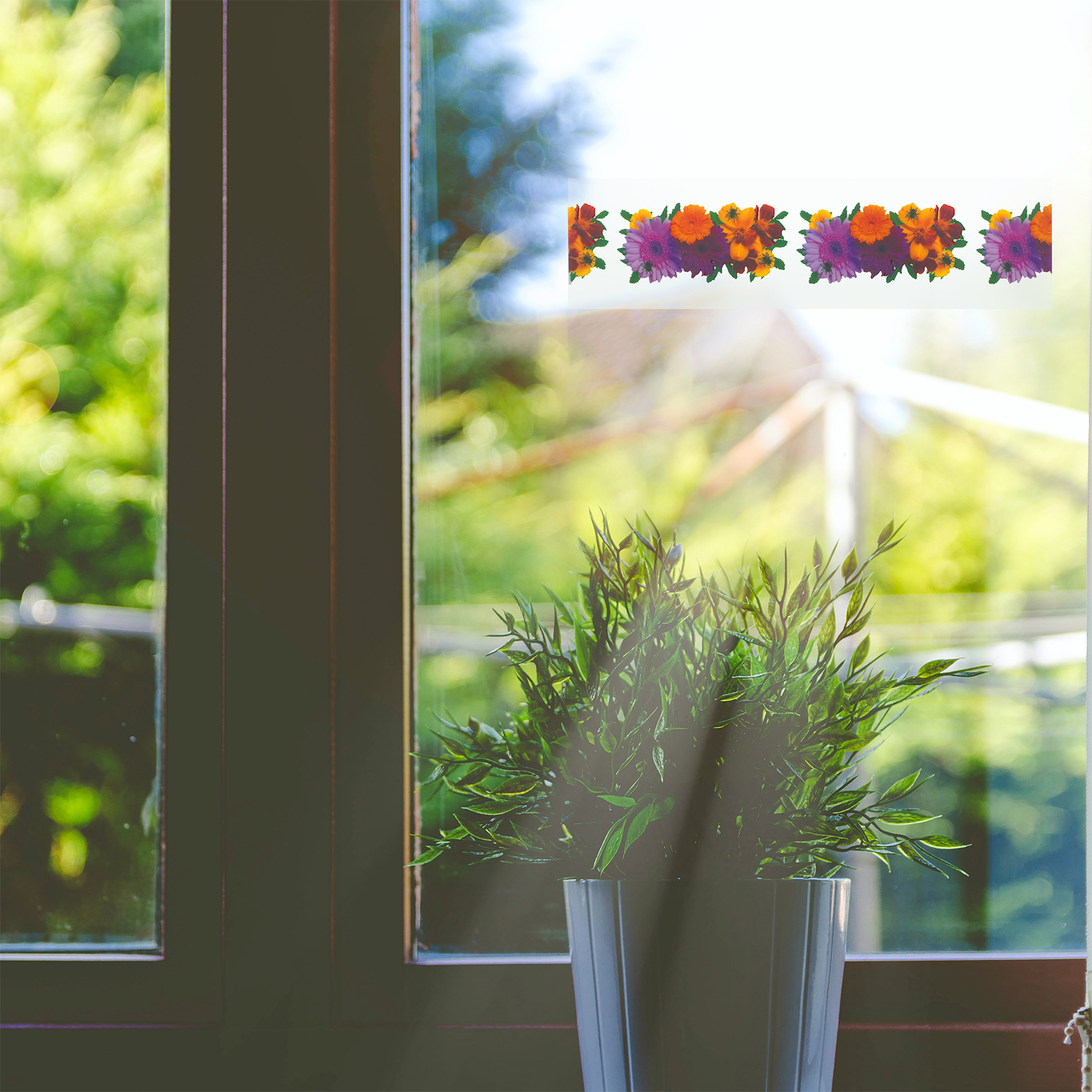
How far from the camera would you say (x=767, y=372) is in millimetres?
916

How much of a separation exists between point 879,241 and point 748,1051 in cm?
68

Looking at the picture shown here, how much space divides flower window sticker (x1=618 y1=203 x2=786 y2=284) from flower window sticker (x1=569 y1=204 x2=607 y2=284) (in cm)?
2

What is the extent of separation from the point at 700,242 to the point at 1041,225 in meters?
0.30

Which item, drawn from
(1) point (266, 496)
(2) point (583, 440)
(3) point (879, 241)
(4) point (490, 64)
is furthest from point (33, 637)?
(3) point (879, 241)

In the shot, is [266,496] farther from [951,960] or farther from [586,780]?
[951,960]

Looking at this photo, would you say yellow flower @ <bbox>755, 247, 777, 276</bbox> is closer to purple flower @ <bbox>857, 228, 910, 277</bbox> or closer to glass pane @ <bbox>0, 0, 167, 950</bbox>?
purple flower @ <bbox>857, 228, 910, 277</bbox>

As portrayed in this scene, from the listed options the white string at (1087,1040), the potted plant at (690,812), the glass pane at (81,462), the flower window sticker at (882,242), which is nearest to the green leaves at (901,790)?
the potted plant at (690,812)

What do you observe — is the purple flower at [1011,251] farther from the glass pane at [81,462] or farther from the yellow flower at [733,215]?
the glass pane at [81,462]

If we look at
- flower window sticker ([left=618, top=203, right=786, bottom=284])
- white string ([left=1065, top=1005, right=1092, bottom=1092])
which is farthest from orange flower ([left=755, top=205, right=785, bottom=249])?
white string ([left=1065, top=1005, right=1092, bottom=1092])

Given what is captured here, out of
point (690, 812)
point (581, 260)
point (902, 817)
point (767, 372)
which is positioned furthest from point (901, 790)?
point (581, 260)

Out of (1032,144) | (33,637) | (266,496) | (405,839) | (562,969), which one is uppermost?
(1032,144)

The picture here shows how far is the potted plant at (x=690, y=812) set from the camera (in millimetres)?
584

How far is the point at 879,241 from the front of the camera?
847 mm

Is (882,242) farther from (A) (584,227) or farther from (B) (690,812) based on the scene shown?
(B) (690,812)
